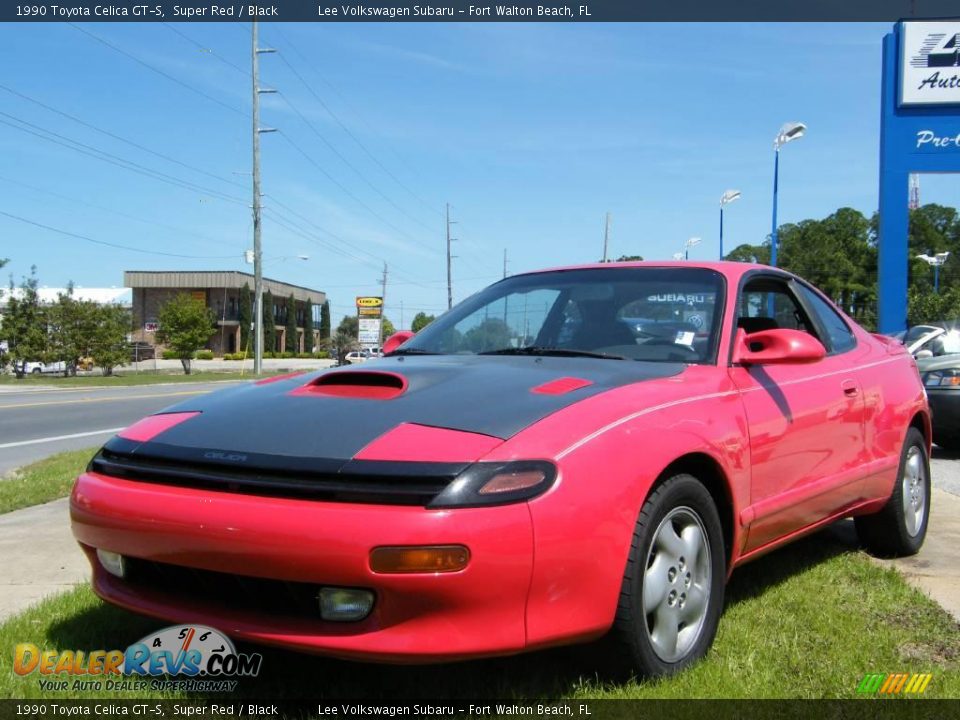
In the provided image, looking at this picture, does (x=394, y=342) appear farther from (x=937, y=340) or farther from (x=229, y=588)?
(x=937, y=340)

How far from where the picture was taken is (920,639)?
10.8 feet

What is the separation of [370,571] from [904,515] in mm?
3374

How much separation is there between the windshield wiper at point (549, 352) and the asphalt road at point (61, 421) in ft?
24.5

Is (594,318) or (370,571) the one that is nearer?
(370,571)

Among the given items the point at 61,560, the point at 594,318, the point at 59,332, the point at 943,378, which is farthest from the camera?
the point at 59,332

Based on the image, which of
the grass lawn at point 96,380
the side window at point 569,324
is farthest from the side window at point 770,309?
the grass lawn at point 96,380

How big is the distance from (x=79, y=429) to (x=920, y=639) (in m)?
13.1

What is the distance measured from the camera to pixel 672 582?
9.25 ft

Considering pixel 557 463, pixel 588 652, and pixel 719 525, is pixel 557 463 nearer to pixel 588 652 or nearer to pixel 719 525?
pixel 588 652

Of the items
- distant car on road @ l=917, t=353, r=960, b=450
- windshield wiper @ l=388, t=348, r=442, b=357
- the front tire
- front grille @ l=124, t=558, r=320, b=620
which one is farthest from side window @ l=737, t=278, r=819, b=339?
distant car on road @ l=917, t=353, r=960, b=450

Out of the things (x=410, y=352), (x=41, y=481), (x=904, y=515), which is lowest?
(x=41, y=481)

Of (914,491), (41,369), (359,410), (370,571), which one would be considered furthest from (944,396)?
(41,369)

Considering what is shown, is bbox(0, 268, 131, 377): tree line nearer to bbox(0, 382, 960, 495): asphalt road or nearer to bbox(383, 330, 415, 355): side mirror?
bbox(0, 382, 960, 495): asphalt road

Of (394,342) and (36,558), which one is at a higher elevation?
(394,342)
